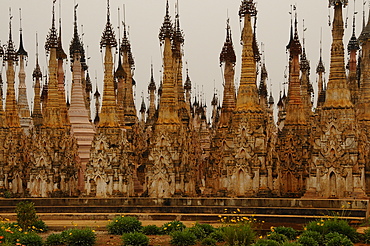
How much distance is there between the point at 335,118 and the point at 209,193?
8387 mm

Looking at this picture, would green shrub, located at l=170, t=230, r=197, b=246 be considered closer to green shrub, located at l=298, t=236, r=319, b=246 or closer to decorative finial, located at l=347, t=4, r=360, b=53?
green shrub, located at l=298, t=236, r=319, b=246

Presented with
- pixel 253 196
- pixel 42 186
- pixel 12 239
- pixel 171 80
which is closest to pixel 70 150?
pixel 42 186

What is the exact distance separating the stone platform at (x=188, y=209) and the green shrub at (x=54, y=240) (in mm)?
3958

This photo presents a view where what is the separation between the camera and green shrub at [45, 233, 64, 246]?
1817 cm

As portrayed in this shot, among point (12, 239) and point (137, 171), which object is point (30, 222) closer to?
point (12, 239)

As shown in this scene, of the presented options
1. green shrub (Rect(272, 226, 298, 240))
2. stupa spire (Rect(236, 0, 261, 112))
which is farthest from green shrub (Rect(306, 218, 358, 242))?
stupa spire (Rect(236, 0, 261, 112))

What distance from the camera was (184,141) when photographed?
91.5 ft

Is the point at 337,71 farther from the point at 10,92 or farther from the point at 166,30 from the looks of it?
the point at 10,92

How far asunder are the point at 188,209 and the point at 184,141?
440 cm

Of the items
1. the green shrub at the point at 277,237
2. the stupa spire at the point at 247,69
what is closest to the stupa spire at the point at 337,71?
the stupa spire at the point at 247,69

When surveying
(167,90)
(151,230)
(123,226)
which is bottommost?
(151,230)

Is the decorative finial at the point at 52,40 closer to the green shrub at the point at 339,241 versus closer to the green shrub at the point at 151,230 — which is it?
the green shrub at the point at 151,230

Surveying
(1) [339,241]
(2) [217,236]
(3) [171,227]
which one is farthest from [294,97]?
(1) [339,241]

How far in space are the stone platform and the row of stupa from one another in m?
1.89
